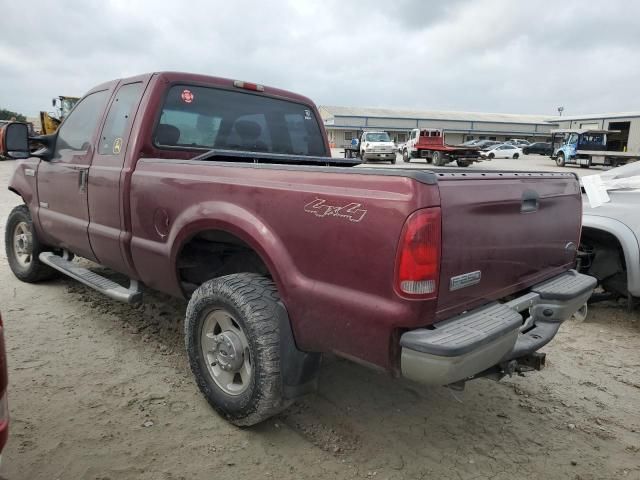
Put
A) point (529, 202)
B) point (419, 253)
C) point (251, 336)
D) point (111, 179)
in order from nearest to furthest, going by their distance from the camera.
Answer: point (419, 253) < point (251, 336) < point (529, 202) < point (111, 179)

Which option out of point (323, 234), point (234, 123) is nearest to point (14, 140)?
point (234, 123)

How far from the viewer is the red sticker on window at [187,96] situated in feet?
12.0

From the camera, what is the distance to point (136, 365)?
3.48 metres

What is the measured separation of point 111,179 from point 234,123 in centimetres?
107

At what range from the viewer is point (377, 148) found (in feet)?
96.3

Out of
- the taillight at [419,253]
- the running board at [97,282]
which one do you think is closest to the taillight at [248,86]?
the running board at [97,282]

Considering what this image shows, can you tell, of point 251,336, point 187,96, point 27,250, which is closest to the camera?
point 251,336

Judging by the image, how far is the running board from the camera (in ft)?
11.8

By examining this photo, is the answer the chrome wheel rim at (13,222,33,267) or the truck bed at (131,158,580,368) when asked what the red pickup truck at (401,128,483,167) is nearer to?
the chrome wheel rim at (13,222,33,267)

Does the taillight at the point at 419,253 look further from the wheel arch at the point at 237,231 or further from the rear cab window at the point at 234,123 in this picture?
the rear cab window at the point at 234,123

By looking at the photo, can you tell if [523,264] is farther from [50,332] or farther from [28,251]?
[28,251]

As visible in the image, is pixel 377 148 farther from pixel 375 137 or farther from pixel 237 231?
pixel 237 231

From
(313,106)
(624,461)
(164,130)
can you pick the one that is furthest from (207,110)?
(624,461)

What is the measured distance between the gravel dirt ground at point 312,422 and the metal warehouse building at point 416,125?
5714cm
